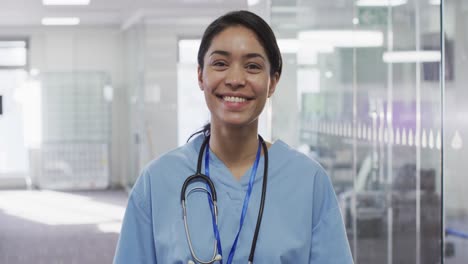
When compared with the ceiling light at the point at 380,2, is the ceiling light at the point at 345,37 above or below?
below

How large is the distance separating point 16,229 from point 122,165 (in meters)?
4.10

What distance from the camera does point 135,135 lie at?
1048 centimetres

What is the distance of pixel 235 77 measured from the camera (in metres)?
1.25

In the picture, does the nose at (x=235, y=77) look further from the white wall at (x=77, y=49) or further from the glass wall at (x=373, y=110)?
the white wall at (x=77, y=49)

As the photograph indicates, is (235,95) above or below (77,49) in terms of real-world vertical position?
below

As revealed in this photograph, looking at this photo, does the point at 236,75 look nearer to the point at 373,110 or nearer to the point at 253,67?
the point at 253,67

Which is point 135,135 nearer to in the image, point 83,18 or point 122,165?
point 122,165

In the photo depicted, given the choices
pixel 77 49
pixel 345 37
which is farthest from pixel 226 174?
pixel 77 49

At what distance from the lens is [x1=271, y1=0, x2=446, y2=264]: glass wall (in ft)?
10.3

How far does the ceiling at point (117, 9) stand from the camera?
8258mm

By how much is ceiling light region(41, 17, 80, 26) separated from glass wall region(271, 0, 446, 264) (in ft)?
19.5

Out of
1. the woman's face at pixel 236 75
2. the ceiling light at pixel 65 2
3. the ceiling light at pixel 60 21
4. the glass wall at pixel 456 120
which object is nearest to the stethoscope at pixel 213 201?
the woman's face at pixel 236 75

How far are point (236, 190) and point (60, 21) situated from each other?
9418mm

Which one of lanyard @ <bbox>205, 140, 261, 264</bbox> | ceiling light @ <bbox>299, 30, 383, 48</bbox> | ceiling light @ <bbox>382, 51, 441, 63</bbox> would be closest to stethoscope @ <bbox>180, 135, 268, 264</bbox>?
lanyard @ <bbox>205, 140, 261, 264</bbox>
